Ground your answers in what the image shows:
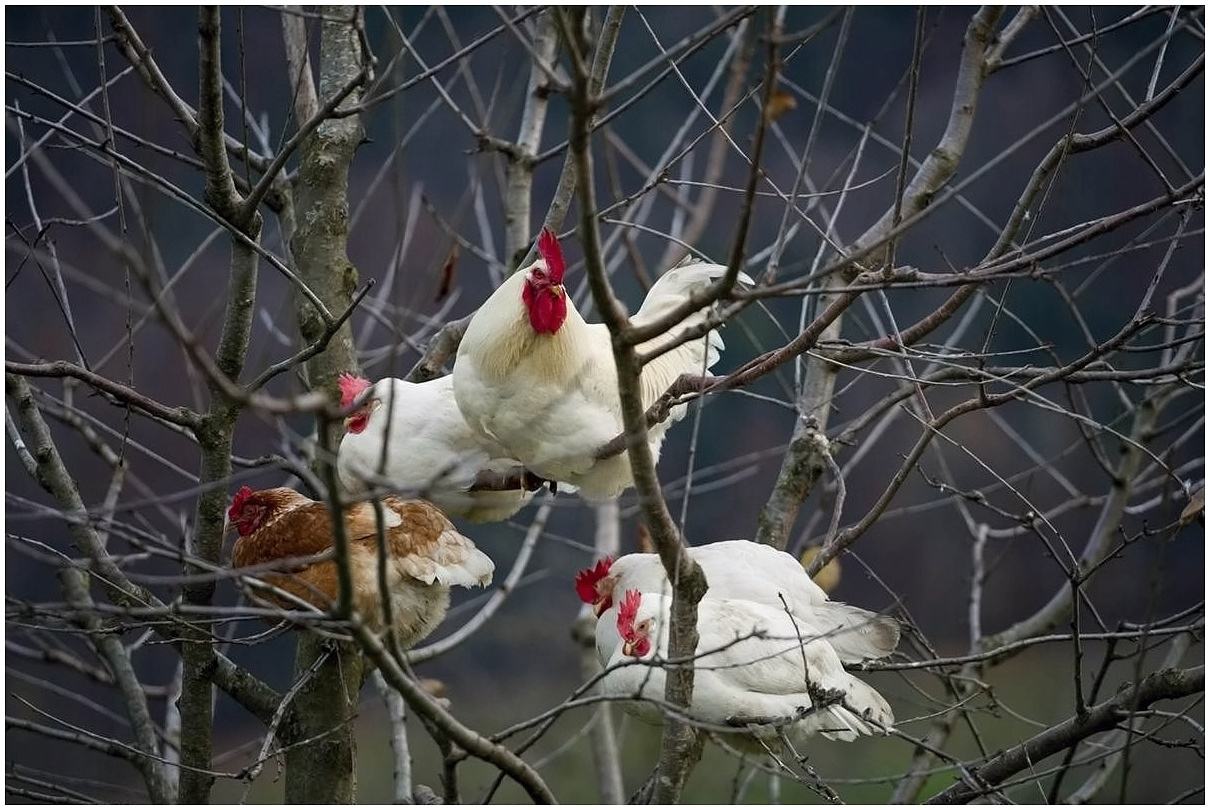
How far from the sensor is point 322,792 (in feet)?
8.28

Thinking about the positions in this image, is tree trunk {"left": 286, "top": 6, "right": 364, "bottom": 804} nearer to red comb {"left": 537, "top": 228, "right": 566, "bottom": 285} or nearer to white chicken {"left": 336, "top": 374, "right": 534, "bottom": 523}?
white chicken {"left": 336, "top": 374, "right": 534, "bottom": 523}

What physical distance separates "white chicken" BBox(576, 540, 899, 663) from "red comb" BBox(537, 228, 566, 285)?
719mm

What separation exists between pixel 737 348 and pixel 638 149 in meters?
0.71

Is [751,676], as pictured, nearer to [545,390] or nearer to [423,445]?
[545,390]

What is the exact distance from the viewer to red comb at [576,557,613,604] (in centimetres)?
284

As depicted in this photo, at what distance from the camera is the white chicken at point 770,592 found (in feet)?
8.52

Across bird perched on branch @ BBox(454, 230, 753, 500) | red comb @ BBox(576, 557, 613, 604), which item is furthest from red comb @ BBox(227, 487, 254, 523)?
red comb @ BBox(576, 557, 613, 604)

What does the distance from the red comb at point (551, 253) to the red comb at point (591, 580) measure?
74 cm

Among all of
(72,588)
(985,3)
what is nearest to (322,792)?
(72,588)

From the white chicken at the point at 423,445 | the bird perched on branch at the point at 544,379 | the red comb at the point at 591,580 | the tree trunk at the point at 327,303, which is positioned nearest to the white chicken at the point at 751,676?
the red comb at the point at 591,580

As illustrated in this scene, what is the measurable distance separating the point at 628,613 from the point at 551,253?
2.74ft

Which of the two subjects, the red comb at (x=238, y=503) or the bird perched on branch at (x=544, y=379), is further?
the red comb at (x=238, y=503)

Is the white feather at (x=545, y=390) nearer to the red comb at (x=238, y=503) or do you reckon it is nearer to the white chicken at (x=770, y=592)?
the white chicken at (x=770, y=592)

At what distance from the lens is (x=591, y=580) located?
2.85m
